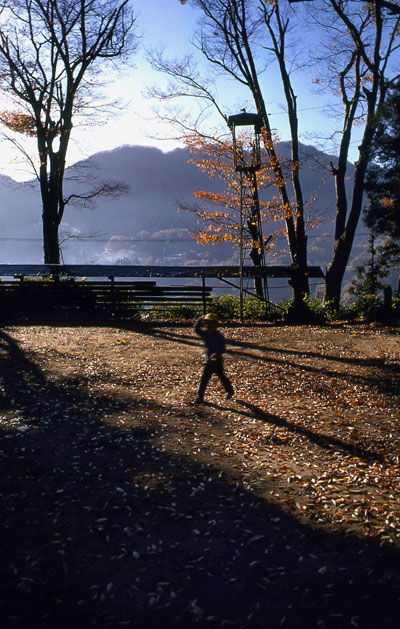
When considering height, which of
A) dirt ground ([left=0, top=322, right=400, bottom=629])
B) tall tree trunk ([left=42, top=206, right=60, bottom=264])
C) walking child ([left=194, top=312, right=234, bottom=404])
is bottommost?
dirt ground ([left=0, top=322, right=400, bottom=629])

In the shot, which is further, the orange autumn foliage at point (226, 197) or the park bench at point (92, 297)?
the orange autumn foliage at point (226, 197)

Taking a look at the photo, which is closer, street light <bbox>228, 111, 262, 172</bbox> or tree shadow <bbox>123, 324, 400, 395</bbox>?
tree shadow <bbox>123, 324, 400, 395</bbox>

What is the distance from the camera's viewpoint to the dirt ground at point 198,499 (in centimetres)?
367

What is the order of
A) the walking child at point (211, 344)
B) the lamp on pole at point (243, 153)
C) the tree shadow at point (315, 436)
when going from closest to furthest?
the tree shadow at point (315, 436) < the walking child at point (211, 344) < the lamp on pole at point (243, 153)

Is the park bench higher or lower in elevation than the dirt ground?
higher

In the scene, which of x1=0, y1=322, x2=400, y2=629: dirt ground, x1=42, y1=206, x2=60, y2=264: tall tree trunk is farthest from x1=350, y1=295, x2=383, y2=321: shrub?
x1=42, y1=206, x2=60, y2=264: tall tree trunk

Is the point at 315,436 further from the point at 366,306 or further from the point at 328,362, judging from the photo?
the point at 366,306

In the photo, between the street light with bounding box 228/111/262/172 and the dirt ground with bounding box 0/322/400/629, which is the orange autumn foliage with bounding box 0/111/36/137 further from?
the dirt ground with bounding box 0/322/400/629

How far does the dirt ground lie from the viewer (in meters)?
3.67

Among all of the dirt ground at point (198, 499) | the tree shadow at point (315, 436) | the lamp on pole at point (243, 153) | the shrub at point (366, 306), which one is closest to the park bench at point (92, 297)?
the lamp on pole at point (243, 153)

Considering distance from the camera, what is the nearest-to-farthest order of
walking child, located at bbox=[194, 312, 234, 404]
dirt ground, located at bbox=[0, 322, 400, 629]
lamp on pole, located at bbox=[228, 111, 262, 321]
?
1. dirt ground, located at bbox=[0, 322, 400, 629]
2. walking child, located at bbox=[194, 312, 234, 404]
3. lamp on pole, located at bbox=[228, 111, 262, 321]

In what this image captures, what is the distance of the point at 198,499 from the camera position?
5164 millimetres

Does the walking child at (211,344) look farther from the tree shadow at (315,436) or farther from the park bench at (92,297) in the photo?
the park bench at (92,297)

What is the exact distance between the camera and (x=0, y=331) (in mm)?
15148
